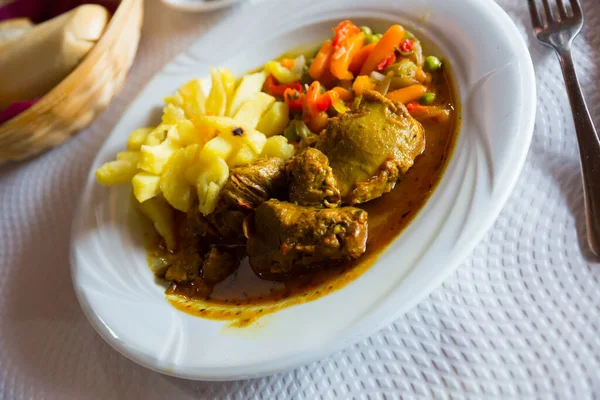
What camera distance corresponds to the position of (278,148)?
9.50 ft

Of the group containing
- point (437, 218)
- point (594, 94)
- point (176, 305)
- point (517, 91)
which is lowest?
point (176, 305)

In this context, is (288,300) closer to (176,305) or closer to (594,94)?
(176,305)

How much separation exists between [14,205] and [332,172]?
245cm

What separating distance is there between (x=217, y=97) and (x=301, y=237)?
1.28m

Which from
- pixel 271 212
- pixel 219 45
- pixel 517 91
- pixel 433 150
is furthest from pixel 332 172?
pixel 219 45

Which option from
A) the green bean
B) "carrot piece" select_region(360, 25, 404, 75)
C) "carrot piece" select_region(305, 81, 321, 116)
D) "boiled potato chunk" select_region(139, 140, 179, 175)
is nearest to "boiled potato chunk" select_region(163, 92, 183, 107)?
"boiled potato chunk" select_region(139, 140, 179, 175)

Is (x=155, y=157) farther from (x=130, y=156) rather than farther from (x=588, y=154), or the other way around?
(x=588, y=154)

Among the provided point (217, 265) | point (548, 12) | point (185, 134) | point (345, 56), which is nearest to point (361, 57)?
point (345, 56)

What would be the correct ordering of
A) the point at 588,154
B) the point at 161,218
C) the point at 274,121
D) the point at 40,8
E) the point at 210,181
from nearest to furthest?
the point at 588,154
the point at 210,181
the point at 161,218
the point at 274,121
the point at 40,8

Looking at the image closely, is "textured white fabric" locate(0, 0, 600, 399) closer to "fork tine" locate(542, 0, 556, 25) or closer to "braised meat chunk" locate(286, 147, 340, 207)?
"fork tine" locate(542, 0, 556, 25)

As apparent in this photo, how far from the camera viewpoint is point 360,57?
3166mm

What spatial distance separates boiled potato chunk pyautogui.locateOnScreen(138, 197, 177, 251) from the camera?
2.95m

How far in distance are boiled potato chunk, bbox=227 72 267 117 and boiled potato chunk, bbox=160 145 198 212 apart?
0.42 metres

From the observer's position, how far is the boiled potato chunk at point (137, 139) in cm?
308
